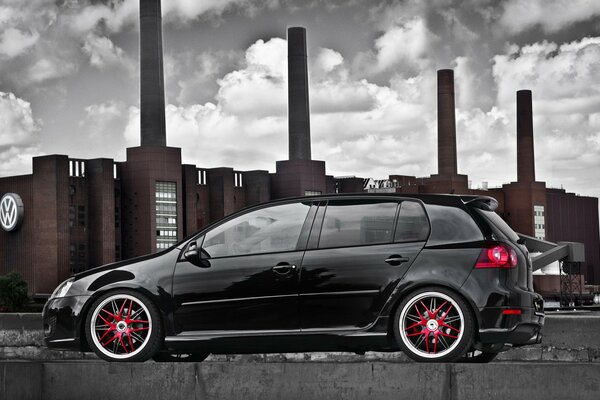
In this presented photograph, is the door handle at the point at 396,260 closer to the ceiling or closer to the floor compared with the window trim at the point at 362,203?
closer to the floor

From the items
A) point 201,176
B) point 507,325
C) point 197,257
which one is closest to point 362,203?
point 197,257

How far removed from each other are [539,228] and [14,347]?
11319cm

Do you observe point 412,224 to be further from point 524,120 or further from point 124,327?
point 524,120

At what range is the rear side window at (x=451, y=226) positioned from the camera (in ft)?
25.0

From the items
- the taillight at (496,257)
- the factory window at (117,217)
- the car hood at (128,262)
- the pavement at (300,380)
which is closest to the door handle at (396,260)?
the taillight at (496,257)

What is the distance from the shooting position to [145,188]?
96062mm

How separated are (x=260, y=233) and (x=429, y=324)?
1.54 metres

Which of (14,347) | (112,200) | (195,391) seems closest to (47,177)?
(112,200)

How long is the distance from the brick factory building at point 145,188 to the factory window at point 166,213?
10cm

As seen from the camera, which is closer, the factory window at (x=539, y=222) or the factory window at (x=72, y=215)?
the factory window at (x=72, y=215)

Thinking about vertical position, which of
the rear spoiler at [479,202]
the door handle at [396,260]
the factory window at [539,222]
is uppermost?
the factory window at [539,222]

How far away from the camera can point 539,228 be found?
121m

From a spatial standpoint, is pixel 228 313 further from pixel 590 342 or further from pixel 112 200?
pixel 112 200

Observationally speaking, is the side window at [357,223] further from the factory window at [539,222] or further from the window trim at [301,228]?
the factory window at [539,222]
